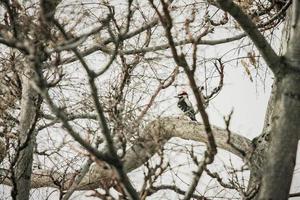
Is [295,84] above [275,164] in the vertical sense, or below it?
above

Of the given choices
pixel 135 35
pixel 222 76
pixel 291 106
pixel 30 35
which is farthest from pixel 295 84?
pixel 135 35

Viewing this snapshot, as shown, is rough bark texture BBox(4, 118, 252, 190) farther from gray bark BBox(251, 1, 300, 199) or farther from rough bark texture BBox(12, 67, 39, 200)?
rough bark texture BBox(12, 67, 39, 200)

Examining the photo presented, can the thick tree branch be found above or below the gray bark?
above

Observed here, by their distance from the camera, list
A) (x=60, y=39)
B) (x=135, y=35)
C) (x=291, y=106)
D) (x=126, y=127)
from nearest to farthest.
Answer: (x=60, y=39) < (x=291, y=106) < (x=126, y=127) < (x=135, y=35)

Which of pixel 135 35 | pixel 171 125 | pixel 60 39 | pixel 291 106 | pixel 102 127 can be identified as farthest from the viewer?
pixel 135 35

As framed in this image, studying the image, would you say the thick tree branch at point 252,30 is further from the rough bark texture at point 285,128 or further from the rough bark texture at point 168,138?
the rough bark texture at point 168,138

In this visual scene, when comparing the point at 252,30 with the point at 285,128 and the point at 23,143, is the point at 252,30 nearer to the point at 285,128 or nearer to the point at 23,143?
the point at 285,128

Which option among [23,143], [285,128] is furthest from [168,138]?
[285,128]

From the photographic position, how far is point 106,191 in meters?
Answer: 2.35

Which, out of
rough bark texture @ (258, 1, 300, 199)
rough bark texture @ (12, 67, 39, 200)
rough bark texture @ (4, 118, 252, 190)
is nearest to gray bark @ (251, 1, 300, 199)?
rough bark texture @ (258, 1, 300, 199)

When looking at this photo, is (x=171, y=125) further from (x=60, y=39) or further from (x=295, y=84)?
(x=60, y=39)

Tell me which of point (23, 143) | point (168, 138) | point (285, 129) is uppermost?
point (23, 143)

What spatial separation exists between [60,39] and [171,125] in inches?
93.3

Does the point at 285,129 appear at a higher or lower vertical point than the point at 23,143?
lower
